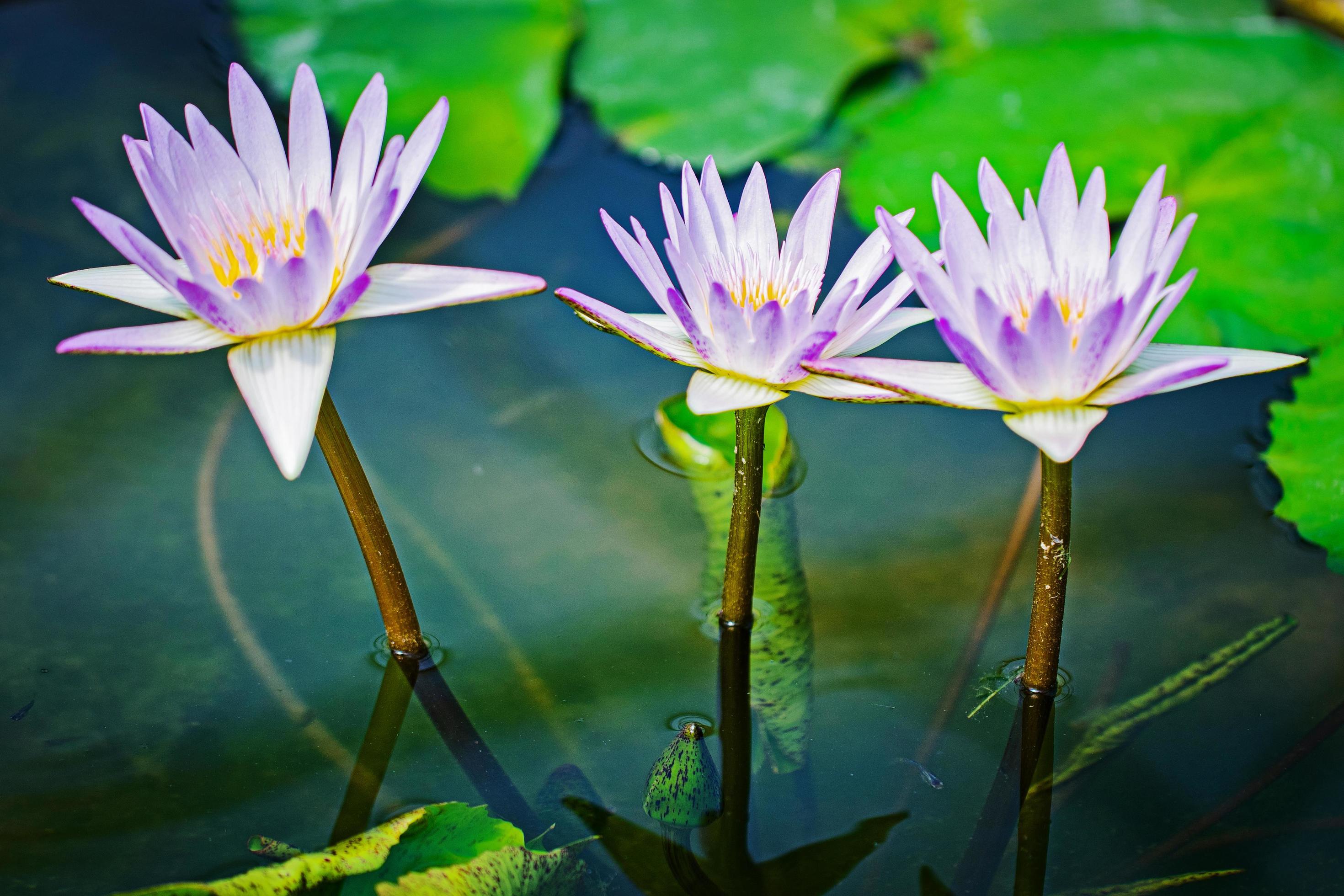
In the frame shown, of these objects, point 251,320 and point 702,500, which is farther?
point 702,500

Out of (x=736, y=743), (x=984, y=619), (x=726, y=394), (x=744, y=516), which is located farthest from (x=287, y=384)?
(x=984, y=619)

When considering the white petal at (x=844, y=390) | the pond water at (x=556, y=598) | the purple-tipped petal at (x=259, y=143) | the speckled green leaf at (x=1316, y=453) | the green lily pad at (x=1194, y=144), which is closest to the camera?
the white petal at (x=844, y=390)

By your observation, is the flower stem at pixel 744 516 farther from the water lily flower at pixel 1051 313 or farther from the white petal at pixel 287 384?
the white petal at pixel 287 384

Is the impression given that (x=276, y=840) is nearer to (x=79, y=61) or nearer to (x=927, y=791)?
(x=927, y=791)

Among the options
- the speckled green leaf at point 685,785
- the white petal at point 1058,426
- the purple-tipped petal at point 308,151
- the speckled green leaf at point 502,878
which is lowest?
the speckled green leaf at point 502,878

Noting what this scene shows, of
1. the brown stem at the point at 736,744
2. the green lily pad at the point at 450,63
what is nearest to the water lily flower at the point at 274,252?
the brown stem at the point at 736,744

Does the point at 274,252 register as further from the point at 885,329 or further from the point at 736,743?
the point at 736,743

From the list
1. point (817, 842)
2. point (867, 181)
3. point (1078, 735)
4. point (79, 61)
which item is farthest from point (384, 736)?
point (79, 61)
